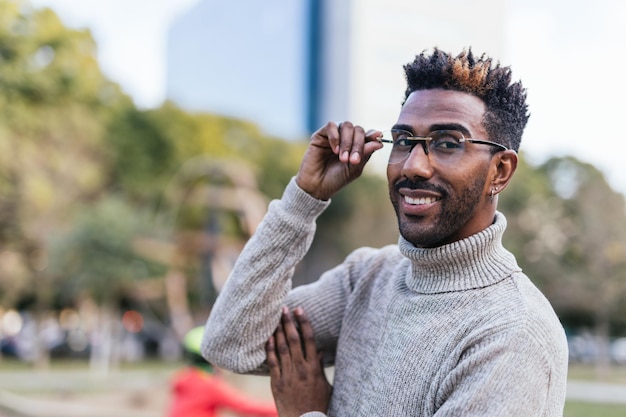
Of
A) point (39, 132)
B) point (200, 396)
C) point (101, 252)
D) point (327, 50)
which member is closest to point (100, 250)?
point (101, 252)

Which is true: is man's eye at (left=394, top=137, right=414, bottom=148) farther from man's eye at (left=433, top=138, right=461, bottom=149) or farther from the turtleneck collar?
the turtleneck collar

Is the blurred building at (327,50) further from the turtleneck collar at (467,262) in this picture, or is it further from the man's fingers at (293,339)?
the turtleneck collar at (467,262)

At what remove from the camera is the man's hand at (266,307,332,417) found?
2.31 m

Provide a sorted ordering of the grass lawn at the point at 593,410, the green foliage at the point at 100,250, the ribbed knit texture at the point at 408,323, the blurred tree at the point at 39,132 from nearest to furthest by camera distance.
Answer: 1. the ribbed knit texture at the point at 408,323
2. the grass lawn at the point at 593,410
3. the green foliage at the point at 100,250
4. the blurred tree at the point at 39,132

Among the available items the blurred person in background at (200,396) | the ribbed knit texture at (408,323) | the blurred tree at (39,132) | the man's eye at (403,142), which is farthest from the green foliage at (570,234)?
the man's eye at (403,142)

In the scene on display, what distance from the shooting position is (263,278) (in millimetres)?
2291

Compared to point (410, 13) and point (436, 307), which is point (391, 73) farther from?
point (436, 307)

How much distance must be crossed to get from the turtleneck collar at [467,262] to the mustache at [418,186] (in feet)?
0.45

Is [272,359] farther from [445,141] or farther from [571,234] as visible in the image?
[571,234]

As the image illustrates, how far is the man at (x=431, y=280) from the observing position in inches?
70.4

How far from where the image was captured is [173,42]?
76.8m

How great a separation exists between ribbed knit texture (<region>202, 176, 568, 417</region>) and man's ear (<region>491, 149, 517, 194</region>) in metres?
0.10

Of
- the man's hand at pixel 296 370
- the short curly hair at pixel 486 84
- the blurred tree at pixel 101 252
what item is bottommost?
the blurred tree at pixel 101 252

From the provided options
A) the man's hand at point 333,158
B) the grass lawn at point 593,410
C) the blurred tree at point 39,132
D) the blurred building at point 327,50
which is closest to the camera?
the man's hand at point 333,158
